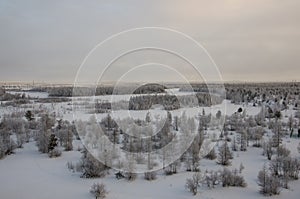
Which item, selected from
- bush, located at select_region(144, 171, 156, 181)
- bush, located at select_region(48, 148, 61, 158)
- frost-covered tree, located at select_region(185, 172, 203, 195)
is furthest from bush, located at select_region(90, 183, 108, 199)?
bush, located at select_region(48, 148, 61, 158)

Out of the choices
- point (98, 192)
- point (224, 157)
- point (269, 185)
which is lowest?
point (98, 192)

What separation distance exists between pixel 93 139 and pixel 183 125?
20.3 feet

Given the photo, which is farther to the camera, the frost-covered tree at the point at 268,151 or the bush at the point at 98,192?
the frost-covered tree at the point at 268,151

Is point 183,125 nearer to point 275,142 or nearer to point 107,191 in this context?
point 275,142

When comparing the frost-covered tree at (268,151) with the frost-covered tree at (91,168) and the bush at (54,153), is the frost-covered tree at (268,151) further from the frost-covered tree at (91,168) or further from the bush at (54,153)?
the bush at (54,153)

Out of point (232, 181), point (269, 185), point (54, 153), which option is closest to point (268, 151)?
point (232, 181)

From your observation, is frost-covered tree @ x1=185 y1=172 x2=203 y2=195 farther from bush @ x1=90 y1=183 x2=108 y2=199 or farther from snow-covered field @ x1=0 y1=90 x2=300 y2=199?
bush @ x1=90 y1=183 x2=108 y2=199

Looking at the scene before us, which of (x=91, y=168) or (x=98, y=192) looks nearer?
(x=98, y=192)

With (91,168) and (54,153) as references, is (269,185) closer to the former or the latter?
(91,168)

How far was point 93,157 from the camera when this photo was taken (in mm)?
12148

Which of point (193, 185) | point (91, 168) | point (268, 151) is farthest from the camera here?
point (268, 151)

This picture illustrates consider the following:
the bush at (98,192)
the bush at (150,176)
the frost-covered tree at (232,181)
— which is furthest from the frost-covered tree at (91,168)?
the frost-covered tree at (232,181)

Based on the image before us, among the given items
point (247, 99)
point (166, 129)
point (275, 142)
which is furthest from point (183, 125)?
point (247, 99)

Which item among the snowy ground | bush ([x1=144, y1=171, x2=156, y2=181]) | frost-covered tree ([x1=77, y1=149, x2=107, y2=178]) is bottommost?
the snowy ground
